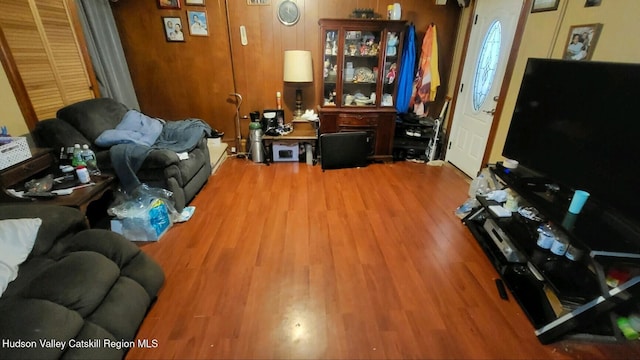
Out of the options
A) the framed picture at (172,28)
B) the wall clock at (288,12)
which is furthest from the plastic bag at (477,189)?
the framed picture at (172,28)

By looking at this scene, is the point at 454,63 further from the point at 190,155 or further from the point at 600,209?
the point at 190,155

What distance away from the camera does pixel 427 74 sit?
11.7 feet

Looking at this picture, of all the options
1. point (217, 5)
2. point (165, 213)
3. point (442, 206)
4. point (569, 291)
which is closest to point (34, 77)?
point (165, 213)

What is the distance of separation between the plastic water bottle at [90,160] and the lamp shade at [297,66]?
2.15 metres

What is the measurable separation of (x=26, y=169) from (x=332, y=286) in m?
2.25

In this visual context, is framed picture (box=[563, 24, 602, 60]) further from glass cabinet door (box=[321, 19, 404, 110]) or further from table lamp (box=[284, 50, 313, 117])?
table lamp (box=[284, 50, 313, 117])

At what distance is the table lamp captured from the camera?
337 centimetres

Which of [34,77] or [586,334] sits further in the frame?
[34,77]

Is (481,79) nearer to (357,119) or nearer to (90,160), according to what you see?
(357,119)

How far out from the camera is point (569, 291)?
1.42m

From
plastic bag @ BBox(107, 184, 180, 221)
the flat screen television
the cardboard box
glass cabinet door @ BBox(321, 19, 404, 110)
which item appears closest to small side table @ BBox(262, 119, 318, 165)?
the cardboard box

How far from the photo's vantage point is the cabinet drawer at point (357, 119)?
3.60m

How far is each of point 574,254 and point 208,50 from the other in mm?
4031

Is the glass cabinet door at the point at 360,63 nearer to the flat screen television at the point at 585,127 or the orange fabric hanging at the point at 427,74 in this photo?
the orange fabric hanging at the point at 427,74
